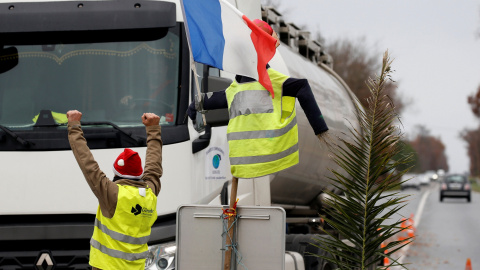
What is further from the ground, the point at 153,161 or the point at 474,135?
the point at 474,135

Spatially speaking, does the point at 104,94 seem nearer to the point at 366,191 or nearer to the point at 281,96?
the point at 281,96

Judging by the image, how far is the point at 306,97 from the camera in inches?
274

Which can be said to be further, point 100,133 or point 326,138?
point 100,133

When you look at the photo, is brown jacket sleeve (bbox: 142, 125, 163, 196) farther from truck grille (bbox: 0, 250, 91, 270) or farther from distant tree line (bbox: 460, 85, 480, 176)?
distant tree line (bbox: 460, 85, 480, 176)

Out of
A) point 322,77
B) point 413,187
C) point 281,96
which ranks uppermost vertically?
point 413,187

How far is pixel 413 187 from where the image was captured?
94.1m

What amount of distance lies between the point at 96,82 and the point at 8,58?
0.80 meters

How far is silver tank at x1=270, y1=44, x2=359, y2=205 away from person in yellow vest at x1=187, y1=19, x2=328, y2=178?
1.87 meters

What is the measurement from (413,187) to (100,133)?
89.0m

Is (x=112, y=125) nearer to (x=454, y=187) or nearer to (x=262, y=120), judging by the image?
(x=262, y=120)

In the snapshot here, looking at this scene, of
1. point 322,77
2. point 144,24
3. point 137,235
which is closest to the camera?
point 137,235

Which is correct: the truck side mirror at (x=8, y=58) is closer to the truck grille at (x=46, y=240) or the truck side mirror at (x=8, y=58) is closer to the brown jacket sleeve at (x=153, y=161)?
the truck grille at (x=46, y=240)

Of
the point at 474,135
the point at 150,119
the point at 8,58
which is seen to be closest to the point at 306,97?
the point at 150,119

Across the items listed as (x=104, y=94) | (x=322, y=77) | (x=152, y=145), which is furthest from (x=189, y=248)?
(x=322, y=77)
